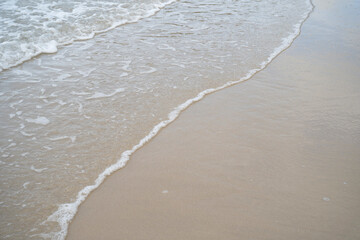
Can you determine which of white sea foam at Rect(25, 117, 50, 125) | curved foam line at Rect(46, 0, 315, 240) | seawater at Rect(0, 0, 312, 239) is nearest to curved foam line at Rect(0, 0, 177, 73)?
seawater at Rect(0, 0, 312, 239)

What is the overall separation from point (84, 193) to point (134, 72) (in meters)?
2.83

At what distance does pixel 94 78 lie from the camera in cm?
526

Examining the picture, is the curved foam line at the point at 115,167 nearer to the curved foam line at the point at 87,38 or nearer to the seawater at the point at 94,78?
the seawater at the point at 94,78

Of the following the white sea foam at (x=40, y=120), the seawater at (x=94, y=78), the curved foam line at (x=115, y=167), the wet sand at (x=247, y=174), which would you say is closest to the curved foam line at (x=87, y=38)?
the seawater at (x=94, y=78)

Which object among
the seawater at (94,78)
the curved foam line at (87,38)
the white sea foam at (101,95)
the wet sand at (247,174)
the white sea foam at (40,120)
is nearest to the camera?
the wet sand at (247,174)

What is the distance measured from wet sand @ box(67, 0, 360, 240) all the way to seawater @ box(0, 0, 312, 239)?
0.28 metres

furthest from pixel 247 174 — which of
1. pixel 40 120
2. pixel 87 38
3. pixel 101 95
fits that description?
pixel 87 38

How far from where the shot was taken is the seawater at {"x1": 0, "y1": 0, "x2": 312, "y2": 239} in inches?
125

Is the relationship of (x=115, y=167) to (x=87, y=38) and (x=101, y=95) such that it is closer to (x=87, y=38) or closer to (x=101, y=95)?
(x=101, y=95)

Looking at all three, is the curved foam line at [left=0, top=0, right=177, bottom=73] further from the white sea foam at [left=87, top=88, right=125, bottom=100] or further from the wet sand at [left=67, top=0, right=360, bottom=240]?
the wet sand at [left=67, top=0, right=360, bottom=240]

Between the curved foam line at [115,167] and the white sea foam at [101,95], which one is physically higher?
the white sea foam at [101,95]

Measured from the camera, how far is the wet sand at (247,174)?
8.99 ft

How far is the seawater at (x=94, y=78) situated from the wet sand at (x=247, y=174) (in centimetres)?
28

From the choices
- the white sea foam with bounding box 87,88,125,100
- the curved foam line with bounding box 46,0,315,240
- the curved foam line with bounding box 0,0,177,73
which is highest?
the curved foam line with bounding box 0,0,177,73
